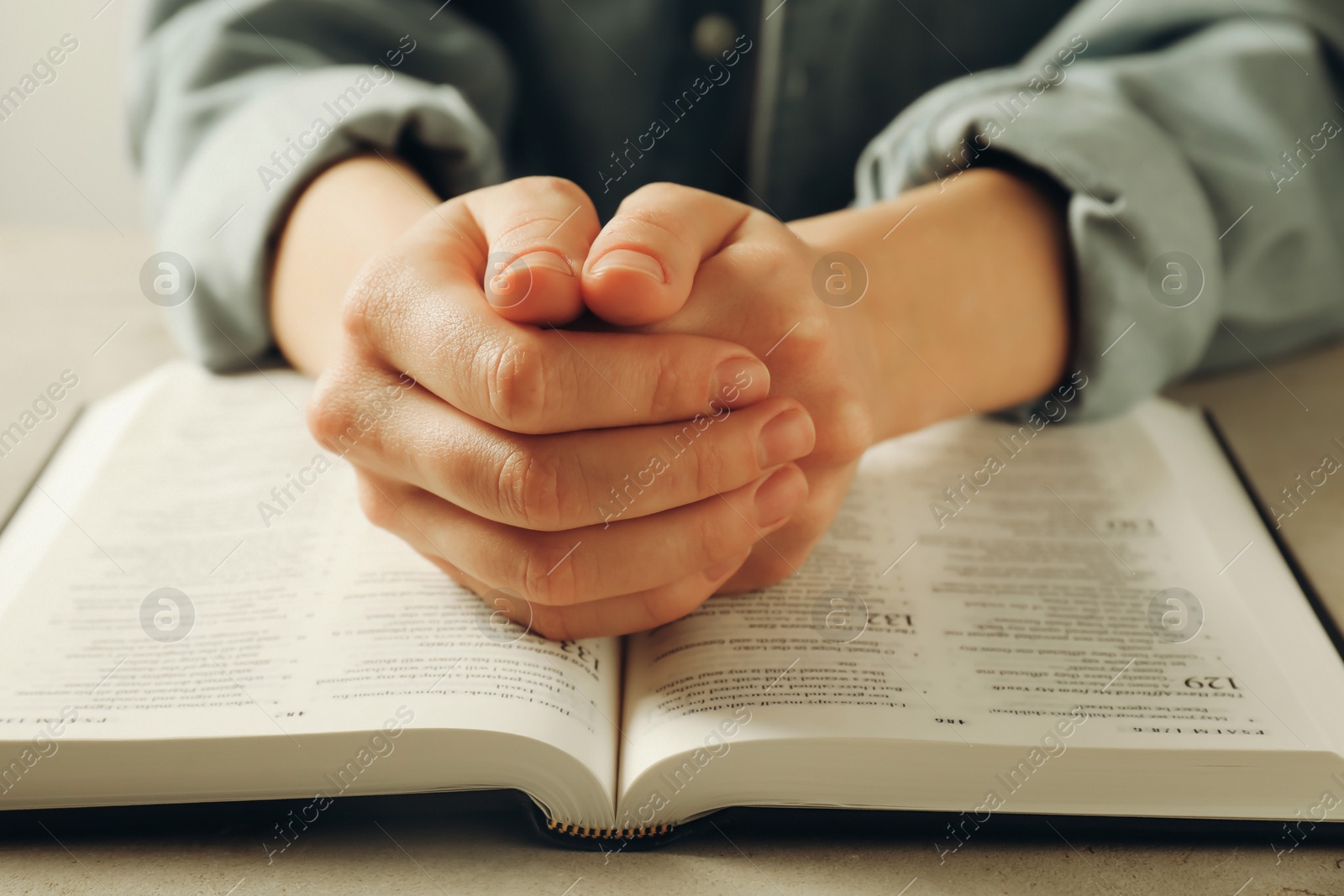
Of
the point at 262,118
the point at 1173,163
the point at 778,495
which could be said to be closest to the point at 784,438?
the point at 778,495

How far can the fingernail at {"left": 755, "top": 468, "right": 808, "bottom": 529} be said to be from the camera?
464 millimetres

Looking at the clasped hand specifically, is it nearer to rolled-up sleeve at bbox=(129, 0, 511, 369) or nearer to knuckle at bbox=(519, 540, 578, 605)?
knuckle at bbox=(519, 540, 578, 605)

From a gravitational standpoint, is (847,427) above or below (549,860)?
above

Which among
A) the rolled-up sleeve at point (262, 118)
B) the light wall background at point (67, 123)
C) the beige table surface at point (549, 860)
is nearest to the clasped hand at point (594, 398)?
the beige table surface at point (549, 860)

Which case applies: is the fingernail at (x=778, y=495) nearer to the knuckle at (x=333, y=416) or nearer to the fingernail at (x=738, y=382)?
the fingernail at (x=738, y=382)

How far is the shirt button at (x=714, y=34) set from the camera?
2.88 feet

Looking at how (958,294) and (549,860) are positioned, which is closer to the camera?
(549,860)

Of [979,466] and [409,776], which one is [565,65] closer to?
[979,466]

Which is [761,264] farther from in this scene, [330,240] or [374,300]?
[330,240]

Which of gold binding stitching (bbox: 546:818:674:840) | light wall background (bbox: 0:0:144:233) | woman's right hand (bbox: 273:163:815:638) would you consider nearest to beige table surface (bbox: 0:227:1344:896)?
gold binding stitching (bbox: 546:818:674:840)

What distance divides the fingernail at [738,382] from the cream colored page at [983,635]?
122 mm

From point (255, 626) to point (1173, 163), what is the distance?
0.67 m

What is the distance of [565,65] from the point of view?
3.10 feet

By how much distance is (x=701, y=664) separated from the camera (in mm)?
458
